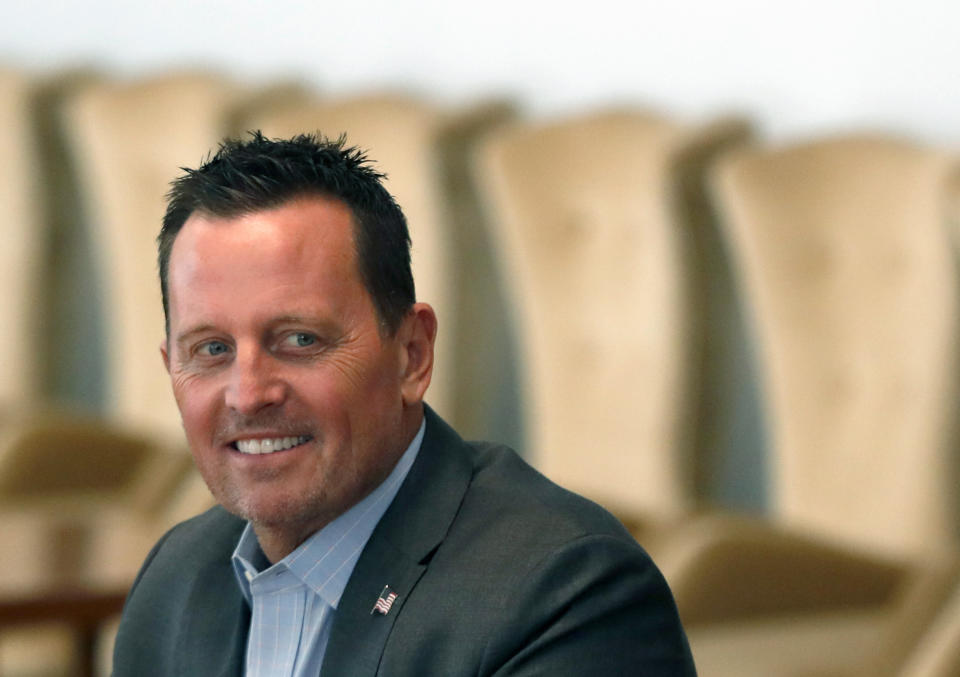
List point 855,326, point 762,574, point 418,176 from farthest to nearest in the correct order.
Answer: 1. point 418,176
2. point 855,326
3. point 762,574

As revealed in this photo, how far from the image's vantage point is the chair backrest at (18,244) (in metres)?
4.73

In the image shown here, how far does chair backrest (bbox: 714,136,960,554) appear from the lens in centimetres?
312

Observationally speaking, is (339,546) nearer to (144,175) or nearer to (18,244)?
(144,175)

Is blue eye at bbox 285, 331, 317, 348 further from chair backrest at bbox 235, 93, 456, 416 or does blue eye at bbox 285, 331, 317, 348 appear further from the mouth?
chair backrest at bbox 235, 93, 456, 416

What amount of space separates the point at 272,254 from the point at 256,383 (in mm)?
93

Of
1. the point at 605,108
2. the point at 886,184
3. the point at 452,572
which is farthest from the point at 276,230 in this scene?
the point at 605,108

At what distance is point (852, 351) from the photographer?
10.6ft

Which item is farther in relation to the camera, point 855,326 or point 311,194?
point 855,326

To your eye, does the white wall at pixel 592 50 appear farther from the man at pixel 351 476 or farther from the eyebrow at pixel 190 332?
the eyebrow at pixel 190 332

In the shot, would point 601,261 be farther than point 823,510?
Yes

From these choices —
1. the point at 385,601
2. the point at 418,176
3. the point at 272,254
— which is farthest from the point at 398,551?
the point at 418,176

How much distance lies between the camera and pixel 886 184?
3.22 meters

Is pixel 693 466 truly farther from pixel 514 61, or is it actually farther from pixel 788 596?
pixel 514 61

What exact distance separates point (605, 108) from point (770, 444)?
2.94 feet
